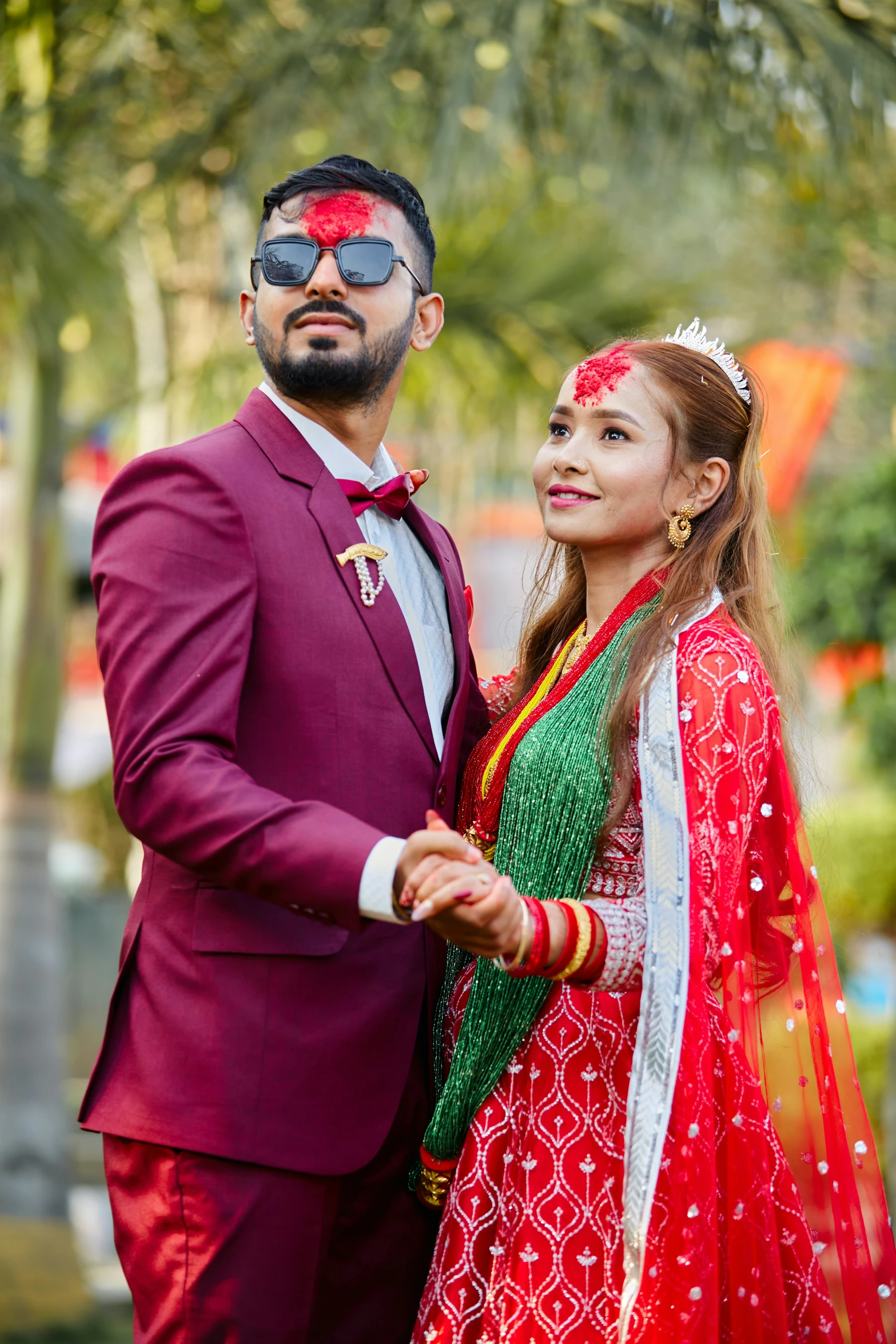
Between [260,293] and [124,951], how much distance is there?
3.75ft

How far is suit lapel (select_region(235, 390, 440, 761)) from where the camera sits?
236cm

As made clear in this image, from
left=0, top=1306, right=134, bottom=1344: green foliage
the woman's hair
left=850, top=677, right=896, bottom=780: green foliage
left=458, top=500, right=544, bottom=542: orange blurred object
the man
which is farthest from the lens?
left=458, top=500, right=544, bottom=542: orange blurred object

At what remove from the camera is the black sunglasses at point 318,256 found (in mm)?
2439

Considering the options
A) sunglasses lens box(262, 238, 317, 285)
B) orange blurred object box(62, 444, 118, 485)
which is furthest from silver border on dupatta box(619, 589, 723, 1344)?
orange blurred object box(62, 444, 118, 485)

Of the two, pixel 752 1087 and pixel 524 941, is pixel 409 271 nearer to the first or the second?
pixel 524 941

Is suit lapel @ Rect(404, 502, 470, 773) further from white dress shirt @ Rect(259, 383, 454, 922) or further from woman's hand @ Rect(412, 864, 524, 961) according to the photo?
woman's hand @ Rect(412, 864, 524, 961)

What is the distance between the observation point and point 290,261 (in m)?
2.45

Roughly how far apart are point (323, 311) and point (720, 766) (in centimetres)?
101

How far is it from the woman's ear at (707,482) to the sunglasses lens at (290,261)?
2.65 feet

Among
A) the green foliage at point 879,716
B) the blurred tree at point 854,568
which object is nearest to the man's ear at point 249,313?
the blurred tree at point 854,568

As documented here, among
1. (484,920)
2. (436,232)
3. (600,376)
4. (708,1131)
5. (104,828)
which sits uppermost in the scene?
(436,232)

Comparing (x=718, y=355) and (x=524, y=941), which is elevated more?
(x=718, y=355)

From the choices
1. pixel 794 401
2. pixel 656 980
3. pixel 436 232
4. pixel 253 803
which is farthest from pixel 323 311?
pixel 794 401

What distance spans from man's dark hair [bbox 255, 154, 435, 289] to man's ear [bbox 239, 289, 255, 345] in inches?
3.9
